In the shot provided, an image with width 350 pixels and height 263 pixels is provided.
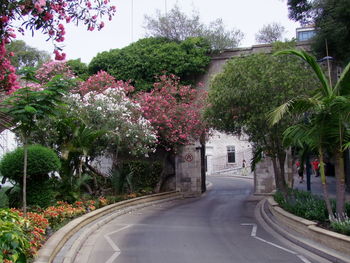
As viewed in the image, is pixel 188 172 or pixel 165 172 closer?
pixel 165 172

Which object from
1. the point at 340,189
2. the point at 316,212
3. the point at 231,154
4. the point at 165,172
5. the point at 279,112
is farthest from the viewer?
the point at 231,154

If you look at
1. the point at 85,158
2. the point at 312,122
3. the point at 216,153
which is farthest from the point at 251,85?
the point at 216,153

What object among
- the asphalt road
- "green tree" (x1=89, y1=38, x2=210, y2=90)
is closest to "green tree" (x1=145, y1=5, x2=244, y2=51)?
"green tree" (x1=89, y1=38, x2=210, y2=90)

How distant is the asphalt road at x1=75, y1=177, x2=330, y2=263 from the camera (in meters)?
8.89

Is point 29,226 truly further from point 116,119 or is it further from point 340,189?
point 116,119

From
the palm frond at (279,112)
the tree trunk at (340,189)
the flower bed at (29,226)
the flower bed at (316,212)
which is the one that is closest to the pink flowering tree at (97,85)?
the flower bed at (29,226)

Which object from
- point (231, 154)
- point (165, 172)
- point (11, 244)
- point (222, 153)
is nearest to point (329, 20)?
point (165, 172)

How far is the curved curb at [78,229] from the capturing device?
8.20 meters

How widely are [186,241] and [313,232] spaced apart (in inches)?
122

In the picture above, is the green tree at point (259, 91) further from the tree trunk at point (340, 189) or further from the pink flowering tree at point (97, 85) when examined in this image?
the pink flowering tree at point (97, 85)

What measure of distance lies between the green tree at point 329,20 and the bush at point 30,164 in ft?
45.0

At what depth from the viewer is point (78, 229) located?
38.4 feet

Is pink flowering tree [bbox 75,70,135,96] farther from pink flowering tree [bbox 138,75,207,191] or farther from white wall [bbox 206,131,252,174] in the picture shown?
white wall [bbox 206,131,252,174]

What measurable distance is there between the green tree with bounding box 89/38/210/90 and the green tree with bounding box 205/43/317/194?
1035 centimetres
